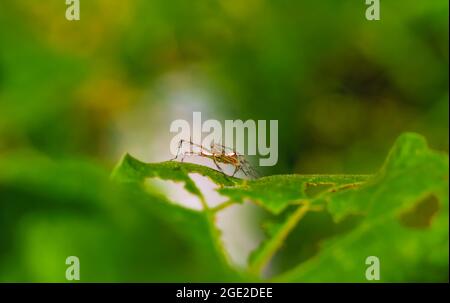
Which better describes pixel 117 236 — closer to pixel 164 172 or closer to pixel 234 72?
pixel 164 172

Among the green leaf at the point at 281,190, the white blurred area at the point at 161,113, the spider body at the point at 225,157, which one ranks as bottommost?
the green leaf at the point at 281,190

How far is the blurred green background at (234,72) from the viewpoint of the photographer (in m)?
1.33

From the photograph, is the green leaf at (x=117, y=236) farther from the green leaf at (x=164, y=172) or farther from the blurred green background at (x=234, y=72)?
the blurred green background at (x=234, y=72)

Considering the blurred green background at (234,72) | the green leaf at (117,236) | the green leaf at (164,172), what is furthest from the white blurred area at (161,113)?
the green leaf at (117,236)

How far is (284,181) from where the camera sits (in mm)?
989

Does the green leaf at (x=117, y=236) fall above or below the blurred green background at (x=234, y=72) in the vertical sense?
below

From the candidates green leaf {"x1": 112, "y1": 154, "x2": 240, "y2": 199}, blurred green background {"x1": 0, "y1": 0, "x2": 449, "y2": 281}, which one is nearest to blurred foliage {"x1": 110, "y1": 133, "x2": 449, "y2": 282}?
green leaf {"x1": 112, "y1": 154, "x2": 240, "y2": 199}

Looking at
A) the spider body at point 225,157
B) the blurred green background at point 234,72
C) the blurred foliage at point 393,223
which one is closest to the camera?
the blurred foliage at point 393,223

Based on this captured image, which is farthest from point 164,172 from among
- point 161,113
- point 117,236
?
point 161,113

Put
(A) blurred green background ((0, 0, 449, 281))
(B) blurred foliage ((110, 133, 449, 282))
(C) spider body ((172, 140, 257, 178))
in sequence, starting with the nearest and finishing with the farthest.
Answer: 1. (B) blurred foliage ((110, 133, 449, 282))
2. (C) spider body ((172, 140, 257, 178))
3. (A) blurred green background ((0, 0, 449, 281))

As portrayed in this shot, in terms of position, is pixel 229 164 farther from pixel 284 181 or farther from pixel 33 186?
pixel 33 186

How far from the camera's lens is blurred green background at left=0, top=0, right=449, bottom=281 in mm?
1325

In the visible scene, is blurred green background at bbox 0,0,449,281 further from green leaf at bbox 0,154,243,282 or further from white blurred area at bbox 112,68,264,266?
green leaf at bbox 0,154,243,282
